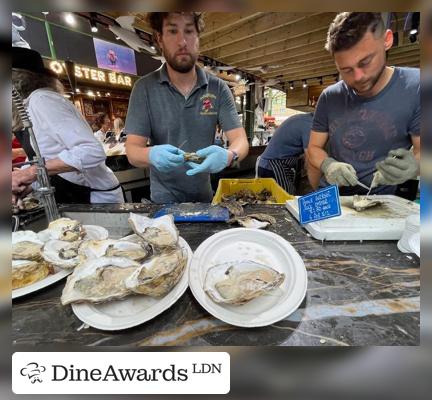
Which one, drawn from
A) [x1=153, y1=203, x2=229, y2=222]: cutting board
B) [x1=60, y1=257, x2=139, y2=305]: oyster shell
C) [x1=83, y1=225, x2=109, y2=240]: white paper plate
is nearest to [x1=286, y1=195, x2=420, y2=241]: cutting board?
[x1=153, y1=203, x2=229, y2=222]: cutting board

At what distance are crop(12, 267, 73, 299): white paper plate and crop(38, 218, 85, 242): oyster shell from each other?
0.31 feet

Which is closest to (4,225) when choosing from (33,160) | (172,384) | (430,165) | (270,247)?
(33,160)

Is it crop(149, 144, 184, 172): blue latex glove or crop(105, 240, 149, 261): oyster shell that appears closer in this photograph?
crop(105, 240, 149, 261): oyster shell

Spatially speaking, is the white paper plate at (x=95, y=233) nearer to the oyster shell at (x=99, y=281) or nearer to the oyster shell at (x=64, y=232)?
the oyster shell at (x=64, y=232)

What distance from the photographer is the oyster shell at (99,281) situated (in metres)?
0.37

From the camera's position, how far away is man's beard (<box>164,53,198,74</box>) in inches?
41.6

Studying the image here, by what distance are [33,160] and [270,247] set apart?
800 mm

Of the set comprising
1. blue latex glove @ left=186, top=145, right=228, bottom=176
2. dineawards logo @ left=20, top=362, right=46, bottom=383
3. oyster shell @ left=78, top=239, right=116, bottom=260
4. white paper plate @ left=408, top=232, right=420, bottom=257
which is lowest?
dineawards logo @ left=20, top=362, right=46, bottom=383

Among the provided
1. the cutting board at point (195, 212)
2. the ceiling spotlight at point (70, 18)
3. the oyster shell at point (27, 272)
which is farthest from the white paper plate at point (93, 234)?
the ceiling spotlight at point (70, 18)

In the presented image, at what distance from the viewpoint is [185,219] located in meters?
→ 0.79

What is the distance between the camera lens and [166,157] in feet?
2.92

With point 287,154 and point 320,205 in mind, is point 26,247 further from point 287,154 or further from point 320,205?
point 287,154

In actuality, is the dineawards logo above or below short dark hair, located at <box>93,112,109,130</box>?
below

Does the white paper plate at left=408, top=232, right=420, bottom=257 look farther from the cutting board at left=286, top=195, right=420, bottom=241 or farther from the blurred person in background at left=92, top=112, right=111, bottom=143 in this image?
the blurred person in background at left=92, top=112, right=111, bottom=143
